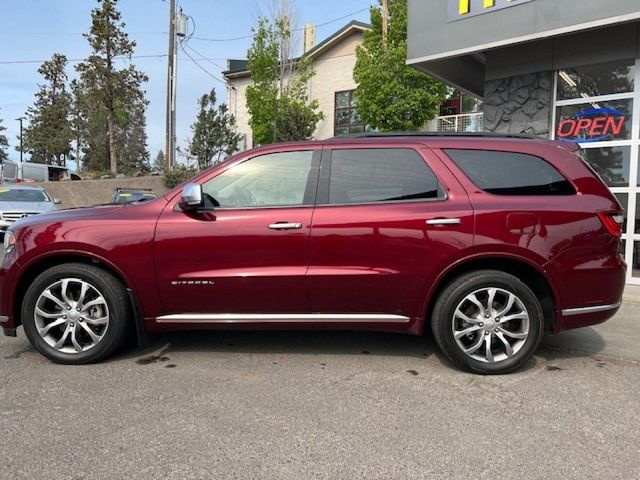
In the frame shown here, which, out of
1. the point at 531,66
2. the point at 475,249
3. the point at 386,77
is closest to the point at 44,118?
the point at 386,77

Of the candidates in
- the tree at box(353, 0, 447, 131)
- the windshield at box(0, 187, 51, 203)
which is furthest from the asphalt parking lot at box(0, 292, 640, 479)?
the tree at box(353, 0, 447, 131)

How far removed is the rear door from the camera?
13.3 ft

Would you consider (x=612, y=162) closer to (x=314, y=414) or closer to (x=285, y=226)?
(x=285, y=226)

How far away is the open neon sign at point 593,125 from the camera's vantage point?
7.73 meters

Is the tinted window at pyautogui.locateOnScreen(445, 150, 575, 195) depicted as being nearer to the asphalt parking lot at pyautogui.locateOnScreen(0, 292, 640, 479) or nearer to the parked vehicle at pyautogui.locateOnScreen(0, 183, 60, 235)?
the asphalt parking lot at pyautogui.locateOnScreen(0, 292, 640, 479)

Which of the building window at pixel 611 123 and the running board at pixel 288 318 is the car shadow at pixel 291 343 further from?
the building window at pixel 611 123

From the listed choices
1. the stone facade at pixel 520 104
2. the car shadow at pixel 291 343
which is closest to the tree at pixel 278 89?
the stone facade at pixel 520 104

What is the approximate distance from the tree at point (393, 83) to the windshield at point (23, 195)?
1278 cm

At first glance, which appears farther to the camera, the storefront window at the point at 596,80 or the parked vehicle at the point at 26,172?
the parked vehicle at the point at 26,172

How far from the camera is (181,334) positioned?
5176 millimetres

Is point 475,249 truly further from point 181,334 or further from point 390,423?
point 181,334

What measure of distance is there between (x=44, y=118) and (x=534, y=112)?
5075 centimetres

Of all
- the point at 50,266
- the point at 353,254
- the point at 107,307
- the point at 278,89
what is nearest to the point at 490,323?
the point at 353,254

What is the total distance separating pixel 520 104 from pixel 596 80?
1082mm
